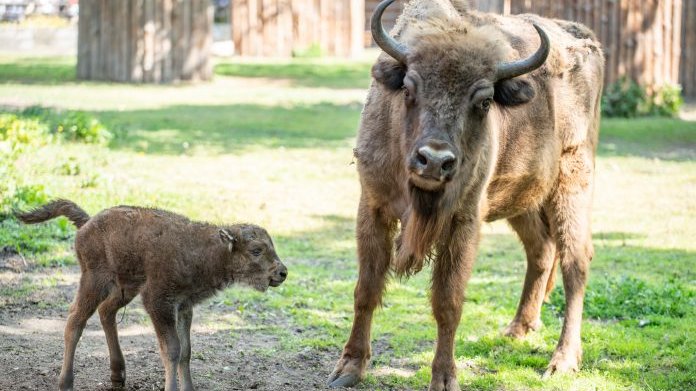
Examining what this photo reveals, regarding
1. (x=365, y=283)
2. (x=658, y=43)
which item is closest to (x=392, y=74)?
(x=365, y=283)

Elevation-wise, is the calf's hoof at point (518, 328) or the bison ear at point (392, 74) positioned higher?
the bison ear at point (392, 74)

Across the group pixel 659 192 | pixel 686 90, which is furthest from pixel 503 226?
pixel 686 90

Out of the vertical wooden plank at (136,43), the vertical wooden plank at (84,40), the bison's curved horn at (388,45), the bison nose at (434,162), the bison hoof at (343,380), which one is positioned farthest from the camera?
the vertical wooden plank at (84,40)

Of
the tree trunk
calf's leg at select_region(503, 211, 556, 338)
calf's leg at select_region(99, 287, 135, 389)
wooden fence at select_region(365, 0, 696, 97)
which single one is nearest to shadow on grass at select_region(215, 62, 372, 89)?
the tree trunk

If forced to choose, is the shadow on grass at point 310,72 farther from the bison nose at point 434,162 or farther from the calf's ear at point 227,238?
the bison nose at point 434,162

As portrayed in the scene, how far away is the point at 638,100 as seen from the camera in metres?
21.2

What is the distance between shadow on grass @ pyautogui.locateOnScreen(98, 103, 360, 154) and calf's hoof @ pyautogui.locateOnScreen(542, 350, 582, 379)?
951cm

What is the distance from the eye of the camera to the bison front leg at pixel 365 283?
7.47 meters

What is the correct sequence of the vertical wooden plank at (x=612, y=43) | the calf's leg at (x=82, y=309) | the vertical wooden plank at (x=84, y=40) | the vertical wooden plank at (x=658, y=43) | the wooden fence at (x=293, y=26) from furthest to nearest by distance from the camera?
the wooden fence at (x=293, y=26), the vertical wooden plank at (x=84, y=40), the vertical wooden plank at (x=612, y=43), the vertical wooden plank at (x=658, y=43), the calf's leg at (x=82, y=309)

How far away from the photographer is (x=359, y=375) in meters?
7.51

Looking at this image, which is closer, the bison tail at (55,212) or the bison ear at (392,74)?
the bison ear at (392,74)

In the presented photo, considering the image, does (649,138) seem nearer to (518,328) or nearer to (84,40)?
(518,328)

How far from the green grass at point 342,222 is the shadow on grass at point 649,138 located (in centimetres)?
4

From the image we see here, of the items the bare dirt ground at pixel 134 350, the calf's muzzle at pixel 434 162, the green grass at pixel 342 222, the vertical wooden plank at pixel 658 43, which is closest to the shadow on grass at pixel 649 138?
the green grass at pixel 342 222
